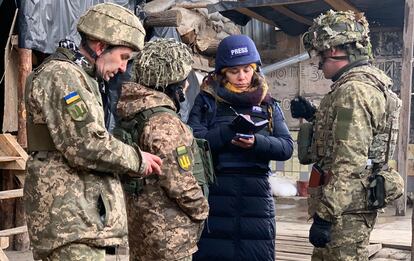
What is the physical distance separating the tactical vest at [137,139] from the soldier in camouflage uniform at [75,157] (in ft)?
1.19

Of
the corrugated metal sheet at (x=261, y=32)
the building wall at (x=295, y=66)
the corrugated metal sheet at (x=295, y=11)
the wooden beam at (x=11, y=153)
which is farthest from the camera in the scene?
the corrugated metal sheet at (x=261, y=32)

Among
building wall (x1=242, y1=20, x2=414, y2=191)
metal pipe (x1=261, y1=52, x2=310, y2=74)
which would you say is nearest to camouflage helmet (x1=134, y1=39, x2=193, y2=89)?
metal pipe (x1=261, y1=52, x2=310, y2=74)

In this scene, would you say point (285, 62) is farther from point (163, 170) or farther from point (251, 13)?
point (163, 170)

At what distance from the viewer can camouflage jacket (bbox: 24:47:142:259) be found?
2617 mm

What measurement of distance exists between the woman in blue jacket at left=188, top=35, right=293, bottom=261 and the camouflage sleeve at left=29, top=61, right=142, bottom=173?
115 centimetres

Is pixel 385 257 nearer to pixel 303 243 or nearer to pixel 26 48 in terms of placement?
pixel 303 243

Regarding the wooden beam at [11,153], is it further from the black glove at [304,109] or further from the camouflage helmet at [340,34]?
the camouflage helmet at [340,34]

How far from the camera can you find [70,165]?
2.68 meters

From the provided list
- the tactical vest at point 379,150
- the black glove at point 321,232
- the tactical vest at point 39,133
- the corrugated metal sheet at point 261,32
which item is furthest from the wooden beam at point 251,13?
the tactical vest at point 39,133

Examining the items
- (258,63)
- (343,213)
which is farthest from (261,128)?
(343,213)

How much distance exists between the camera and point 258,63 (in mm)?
3889

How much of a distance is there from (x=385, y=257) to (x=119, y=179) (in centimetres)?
357

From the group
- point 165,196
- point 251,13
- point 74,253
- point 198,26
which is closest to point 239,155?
point 165,196

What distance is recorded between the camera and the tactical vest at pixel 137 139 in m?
3.17
